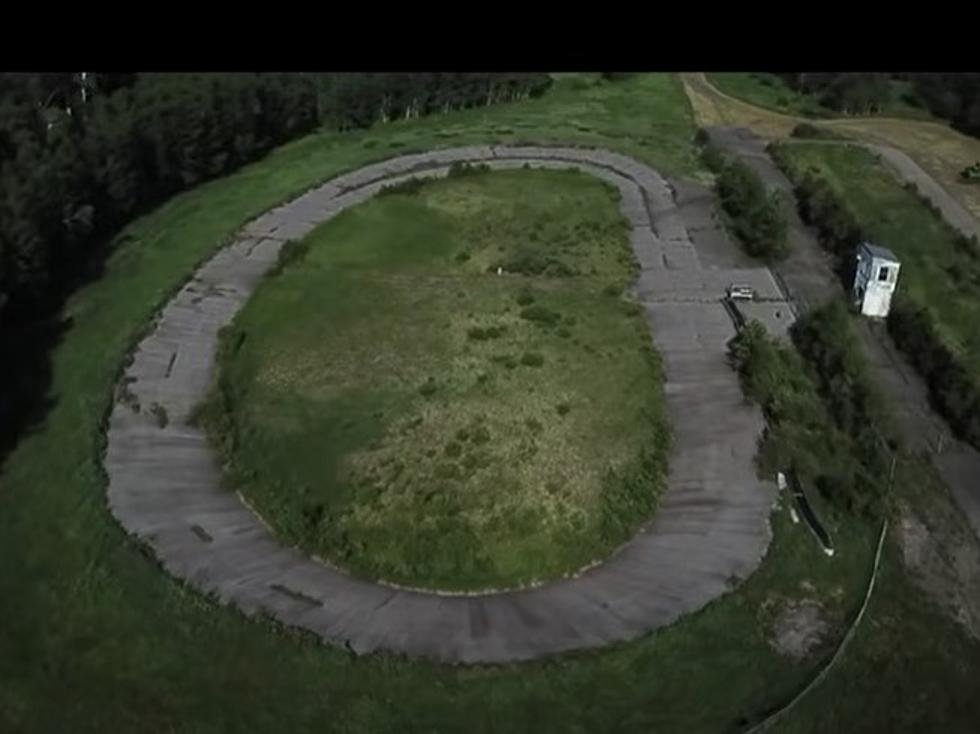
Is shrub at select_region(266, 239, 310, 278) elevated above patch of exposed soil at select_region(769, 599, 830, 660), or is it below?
below

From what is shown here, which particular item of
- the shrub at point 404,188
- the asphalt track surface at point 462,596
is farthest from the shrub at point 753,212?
the shrub at point 404,188

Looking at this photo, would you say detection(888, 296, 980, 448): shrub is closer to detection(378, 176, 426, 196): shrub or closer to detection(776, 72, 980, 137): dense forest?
detection(776, 72, 980, 137): dense forest

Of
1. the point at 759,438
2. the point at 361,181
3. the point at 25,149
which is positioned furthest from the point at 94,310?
the point at 759,438

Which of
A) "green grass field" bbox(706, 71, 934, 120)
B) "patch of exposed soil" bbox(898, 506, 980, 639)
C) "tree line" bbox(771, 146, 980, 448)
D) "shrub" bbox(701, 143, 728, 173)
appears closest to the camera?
"patch of exposed soil" bbox(898, 506, 980, 639)

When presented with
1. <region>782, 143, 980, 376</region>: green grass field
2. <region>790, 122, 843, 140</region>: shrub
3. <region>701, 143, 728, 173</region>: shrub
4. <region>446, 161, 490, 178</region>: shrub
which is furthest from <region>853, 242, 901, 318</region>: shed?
<region>446, 161, 490, 178</region>: shrub

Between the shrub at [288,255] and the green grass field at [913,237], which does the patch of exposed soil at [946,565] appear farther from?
the shrub at [288,255]

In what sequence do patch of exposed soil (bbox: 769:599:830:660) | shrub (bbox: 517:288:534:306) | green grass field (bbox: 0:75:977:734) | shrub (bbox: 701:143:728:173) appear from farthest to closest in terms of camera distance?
1. shrub (bbox: 701:143:728:173)
2. shrub (bbox: 517:288:534:306)
3. patch of exposed soil (bbox: 769:599:830:660)
4. green grass field (bbox: 0:75:977:734)
